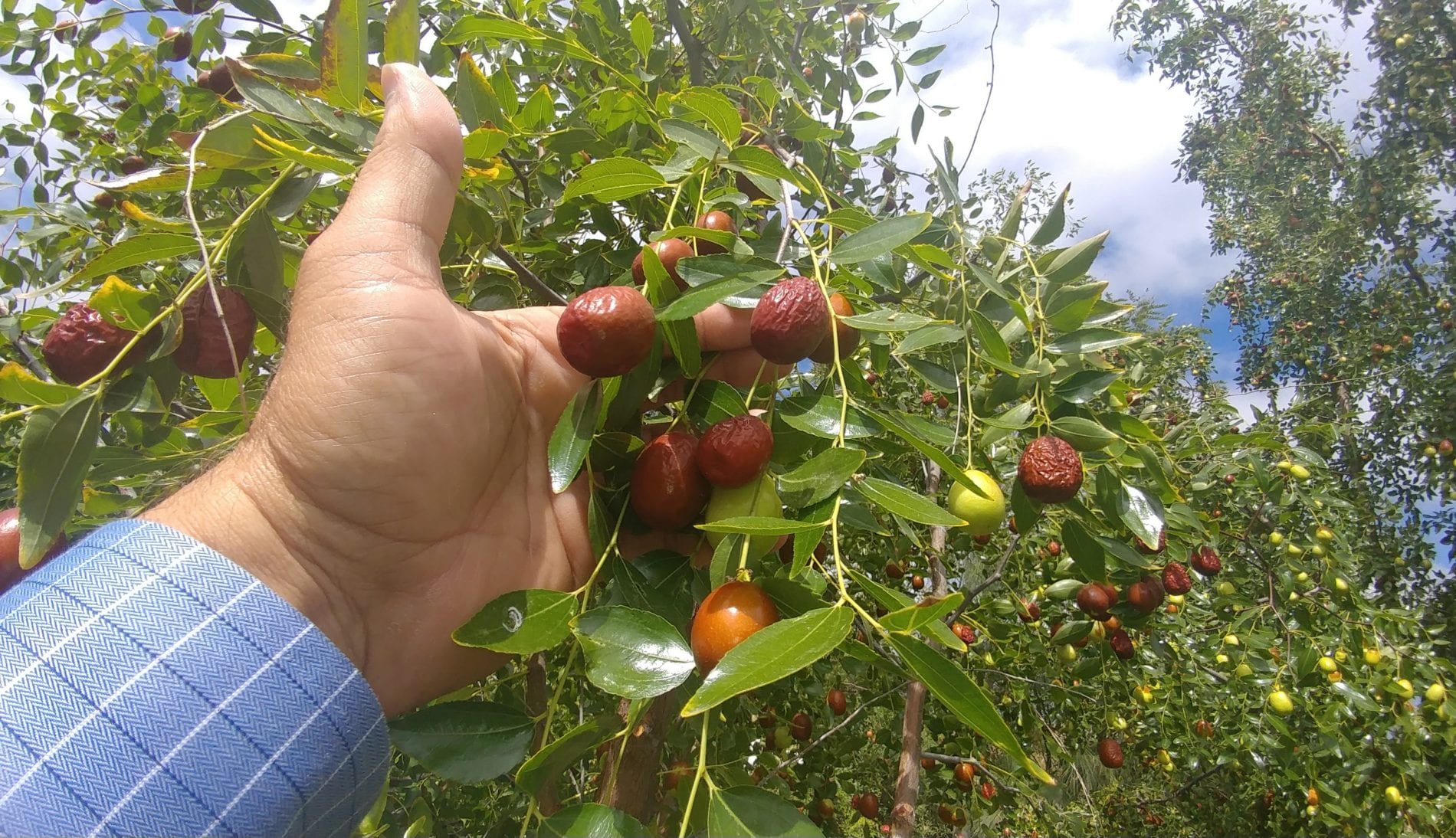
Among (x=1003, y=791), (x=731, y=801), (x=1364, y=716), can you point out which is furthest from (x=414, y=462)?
(x=1364, y=716)

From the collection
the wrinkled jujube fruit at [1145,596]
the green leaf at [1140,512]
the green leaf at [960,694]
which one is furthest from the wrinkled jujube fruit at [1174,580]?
the green leaf at [960,694]

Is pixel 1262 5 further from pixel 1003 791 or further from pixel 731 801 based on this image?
pixel 731 801

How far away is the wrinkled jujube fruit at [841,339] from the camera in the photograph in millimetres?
1323

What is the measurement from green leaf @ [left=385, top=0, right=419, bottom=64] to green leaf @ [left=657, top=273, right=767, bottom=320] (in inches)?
23.6

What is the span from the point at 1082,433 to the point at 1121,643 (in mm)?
1725

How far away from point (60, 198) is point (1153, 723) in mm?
5550

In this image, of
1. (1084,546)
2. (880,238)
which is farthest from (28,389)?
(1084,546)

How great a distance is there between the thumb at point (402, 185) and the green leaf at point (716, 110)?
39 centimetres

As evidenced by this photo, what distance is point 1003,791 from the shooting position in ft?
12.1

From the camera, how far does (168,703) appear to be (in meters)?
0.99

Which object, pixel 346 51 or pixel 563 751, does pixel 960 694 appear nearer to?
pixel 563 751

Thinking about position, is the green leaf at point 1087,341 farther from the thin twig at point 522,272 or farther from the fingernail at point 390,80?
the fingernail at point 390,80

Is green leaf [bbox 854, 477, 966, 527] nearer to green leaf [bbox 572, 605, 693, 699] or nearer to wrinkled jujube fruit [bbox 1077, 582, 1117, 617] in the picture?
green leaf [bbox 572, 605, 693, 699]

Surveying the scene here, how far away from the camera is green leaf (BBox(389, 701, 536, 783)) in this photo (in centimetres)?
91
